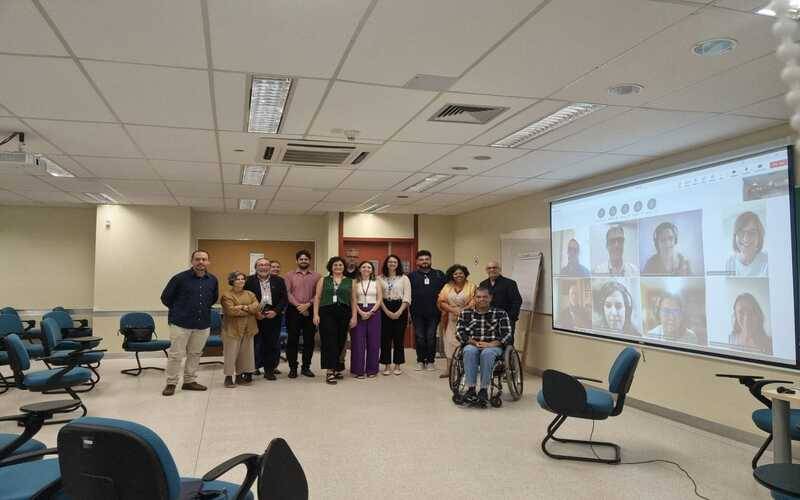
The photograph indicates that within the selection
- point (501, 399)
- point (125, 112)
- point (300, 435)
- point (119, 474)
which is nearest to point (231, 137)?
point (125, 112)

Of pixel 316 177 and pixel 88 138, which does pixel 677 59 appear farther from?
pixel 88 138

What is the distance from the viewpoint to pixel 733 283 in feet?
15.2

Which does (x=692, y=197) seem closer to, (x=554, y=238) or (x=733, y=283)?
(x=733, y=283)

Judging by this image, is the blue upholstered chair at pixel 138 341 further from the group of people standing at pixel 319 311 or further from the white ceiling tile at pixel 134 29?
the white ceiling tile at pixel 134 29

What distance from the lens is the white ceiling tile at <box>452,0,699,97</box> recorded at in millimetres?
2570

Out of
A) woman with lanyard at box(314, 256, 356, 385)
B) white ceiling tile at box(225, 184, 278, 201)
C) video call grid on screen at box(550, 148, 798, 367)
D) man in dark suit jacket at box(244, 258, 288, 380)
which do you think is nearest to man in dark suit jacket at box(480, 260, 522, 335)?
video call grid on screen at box(550, 148, 798, 367)

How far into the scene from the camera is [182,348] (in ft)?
19.9

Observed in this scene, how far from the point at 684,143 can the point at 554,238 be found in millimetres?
2357

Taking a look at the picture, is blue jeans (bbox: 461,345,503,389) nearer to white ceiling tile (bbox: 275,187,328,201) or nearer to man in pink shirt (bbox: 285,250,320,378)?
man in pink shirt (bbox: 285,250,320,378)

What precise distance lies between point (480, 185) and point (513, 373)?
8.50 feet

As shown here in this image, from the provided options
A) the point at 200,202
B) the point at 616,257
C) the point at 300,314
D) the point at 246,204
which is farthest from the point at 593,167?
the point at 200,202

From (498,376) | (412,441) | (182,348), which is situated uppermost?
(182,348)

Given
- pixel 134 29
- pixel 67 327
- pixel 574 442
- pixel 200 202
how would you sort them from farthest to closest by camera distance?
1. pixel 200 202
2. pixel 67 327
3. pixel 574 442
4. pixel 134 29

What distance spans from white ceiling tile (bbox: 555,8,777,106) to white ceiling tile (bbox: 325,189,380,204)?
4.41 m
